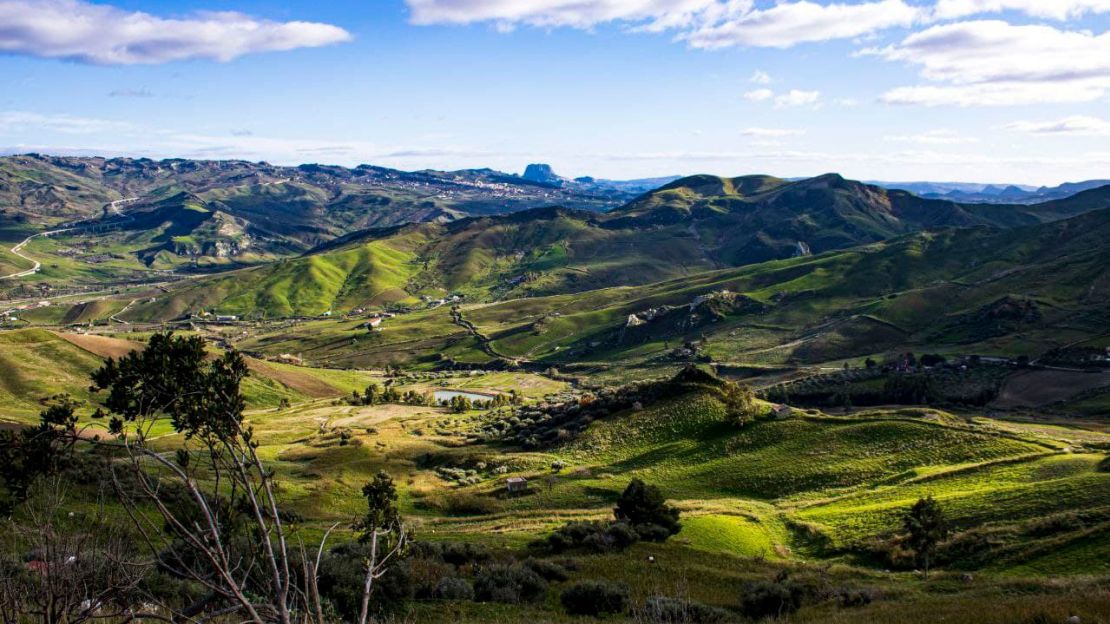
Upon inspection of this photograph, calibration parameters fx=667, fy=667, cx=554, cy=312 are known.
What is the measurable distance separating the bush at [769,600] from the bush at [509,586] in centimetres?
838

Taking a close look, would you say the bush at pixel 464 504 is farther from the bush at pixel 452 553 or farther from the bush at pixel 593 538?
the bush at pixel 452 553

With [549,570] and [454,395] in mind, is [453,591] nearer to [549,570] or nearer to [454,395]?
[549,570]

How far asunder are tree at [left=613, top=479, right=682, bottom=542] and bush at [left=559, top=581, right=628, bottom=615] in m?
16.7

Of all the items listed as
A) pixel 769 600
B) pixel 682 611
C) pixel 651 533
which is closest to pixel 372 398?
pixel 651 533

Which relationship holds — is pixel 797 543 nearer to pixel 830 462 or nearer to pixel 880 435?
pixel 830 462

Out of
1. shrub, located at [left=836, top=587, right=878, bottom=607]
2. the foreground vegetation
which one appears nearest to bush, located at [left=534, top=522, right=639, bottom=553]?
the foreground vegetation

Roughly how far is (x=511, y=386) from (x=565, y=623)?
16533 centimetres

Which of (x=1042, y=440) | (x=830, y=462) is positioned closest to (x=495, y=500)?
(x=830, y=462)

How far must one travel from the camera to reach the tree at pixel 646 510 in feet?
141

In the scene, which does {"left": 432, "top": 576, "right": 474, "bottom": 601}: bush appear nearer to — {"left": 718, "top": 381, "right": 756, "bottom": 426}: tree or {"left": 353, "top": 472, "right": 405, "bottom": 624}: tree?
{"left": 353, "top": 472, "right": 405, "bottom": 624}: tree

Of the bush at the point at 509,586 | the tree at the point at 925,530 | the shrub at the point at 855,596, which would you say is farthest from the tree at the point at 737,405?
the bush at the point at 509,586

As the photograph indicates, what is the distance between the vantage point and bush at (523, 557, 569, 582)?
3052 cm

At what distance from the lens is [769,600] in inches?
1070

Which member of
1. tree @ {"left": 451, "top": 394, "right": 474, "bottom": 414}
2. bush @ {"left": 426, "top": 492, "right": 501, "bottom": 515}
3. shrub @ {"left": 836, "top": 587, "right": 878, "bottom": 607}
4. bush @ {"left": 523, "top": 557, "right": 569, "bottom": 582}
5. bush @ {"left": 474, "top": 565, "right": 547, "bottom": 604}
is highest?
bush @ {"left": 474, "top": 565, "right": 547, "bottom": 604}
